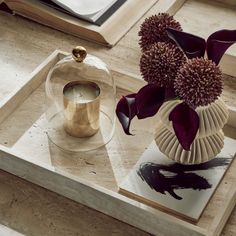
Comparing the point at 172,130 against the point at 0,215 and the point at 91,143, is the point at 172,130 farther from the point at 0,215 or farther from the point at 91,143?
the point at 0,215

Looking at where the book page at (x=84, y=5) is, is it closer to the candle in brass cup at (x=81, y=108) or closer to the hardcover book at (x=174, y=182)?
the candle in brass cup at (x=81, y=108)

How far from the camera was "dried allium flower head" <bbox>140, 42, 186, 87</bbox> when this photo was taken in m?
0.89

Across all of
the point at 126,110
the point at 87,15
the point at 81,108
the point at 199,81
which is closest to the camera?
the point at 199,81

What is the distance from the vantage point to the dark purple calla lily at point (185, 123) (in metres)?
0.89

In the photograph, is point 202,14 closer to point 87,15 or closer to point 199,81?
point 87,15

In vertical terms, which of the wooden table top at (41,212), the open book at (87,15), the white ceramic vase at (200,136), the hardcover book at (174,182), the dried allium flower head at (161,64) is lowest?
the wooden table top at (41,212)

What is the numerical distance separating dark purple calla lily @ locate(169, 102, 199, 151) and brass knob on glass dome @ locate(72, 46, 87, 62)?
0.23 m

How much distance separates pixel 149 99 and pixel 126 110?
0.06 m

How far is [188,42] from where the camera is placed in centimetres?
91

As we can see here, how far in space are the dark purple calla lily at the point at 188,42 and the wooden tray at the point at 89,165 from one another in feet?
0.63

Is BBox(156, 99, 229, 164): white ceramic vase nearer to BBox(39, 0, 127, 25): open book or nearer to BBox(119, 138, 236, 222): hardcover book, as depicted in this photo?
BBox(119, 138, 236, 222): hardcover book

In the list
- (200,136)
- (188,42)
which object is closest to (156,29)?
(188,42)

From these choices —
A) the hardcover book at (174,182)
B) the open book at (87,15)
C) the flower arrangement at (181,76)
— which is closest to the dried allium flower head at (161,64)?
the flower arrangement at (181,76)

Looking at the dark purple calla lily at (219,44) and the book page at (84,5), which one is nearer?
the dark purple calla lily at (219,44)
